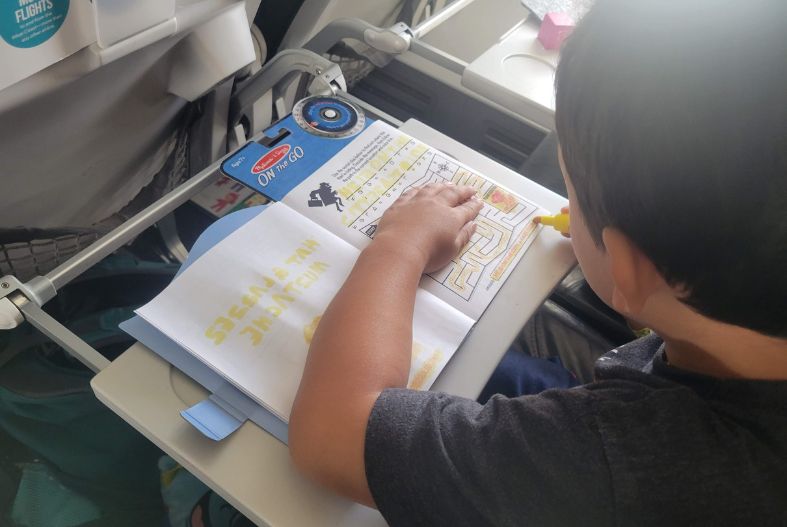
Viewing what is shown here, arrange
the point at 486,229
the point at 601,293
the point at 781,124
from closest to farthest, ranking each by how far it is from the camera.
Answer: the point at 781,124
the point at 601,293
the point at 486,229

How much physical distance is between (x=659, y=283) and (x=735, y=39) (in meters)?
0.16

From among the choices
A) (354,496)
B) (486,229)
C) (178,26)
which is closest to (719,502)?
(354,496)

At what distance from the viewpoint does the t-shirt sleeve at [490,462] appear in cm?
41

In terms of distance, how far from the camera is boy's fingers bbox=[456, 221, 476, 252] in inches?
25.4

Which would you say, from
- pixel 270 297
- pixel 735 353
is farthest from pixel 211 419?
pixel 735 353

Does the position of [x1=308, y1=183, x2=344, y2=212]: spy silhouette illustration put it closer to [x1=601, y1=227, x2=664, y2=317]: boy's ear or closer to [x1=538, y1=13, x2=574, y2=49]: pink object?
[x1=601, y1=227, x2=664, y2=317]: boy's ear

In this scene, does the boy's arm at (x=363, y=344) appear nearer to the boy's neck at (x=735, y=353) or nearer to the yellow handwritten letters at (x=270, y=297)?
the yellow handwritten letters at (x=270, y=297)

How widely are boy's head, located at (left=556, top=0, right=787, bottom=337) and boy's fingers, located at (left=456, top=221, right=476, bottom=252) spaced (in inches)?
9.1

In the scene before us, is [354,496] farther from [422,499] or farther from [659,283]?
[659,283]

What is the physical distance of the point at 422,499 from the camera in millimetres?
437

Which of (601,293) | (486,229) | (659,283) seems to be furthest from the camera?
(486,229)

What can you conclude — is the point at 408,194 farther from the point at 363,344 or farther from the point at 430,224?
the point at 363,344

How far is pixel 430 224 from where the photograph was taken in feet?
2.04

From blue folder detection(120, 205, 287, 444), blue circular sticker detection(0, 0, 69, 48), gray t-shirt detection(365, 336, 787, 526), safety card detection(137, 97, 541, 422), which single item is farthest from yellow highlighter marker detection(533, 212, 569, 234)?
blue circular sticker detection(0, 0, 69, 48)
